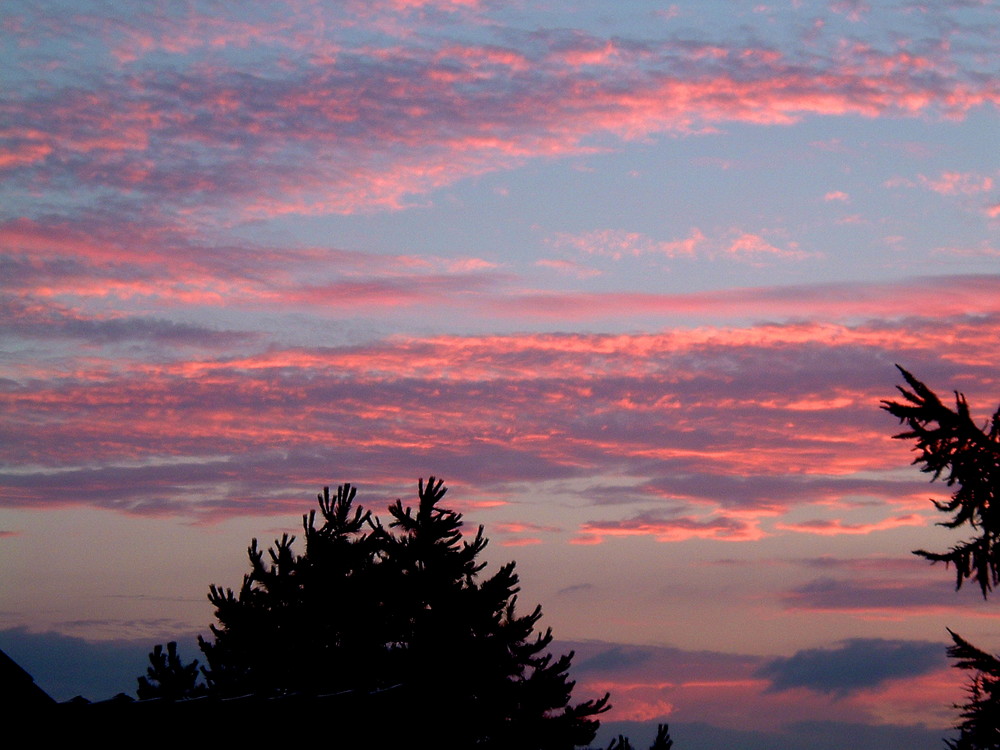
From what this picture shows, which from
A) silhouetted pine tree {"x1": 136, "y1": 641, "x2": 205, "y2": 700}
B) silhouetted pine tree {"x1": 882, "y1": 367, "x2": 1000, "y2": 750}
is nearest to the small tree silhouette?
silhouetted pine tree {"x1": 136, "y1": 641, "x2": 205, "y2": 700}

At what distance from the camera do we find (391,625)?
37031 mm

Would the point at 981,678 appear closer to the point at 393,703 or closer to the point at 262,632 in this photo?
the point at 393,703

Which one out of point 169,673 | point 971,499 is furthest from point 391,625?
point 971,499

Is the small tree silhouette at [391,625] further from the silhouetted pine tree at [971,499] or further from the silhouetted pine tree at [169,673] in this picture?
the silhouetted pine tree at [971,499]

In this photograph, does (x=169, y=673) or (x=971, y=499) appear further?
(x=169, y=673)

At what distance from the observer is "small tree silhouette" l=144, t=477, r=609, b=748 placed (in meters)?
35.8

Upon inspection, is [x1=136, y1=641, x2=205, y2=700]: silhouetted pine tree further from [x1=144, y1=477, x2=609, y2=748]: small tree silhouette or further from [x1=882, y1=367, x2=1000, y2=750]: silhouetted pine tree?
[x1=882, y1=367, x2=1000, y2=750]: silhouetted pine tree

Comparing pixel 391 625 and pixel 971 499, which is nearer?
pixel 971 499

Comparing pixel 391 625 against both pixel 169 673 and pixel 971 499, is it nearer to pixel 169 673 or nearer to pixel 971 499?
pixel 169 673

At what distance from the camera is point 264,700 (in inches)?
468

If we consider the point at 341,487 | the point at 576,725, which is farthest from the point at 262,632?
the point at 576,725

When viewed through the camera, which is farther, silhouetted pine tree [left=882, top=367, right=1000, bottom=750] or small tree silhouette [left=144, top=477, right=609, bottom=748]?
small tree silhouette [left=144, top=477, right=609, bottom=748]

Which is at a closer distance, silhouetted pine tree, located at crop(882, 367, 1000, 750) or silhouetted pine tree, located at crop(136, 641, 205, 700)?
silhouetted pine tree, located at crop(882, 367, 1000, 750)

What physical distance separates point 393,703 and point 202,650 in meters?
28.7
